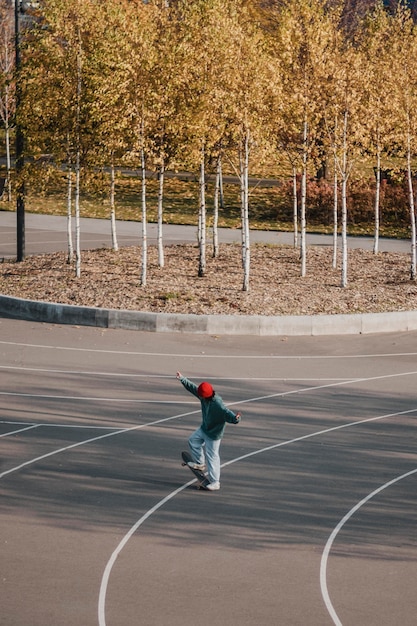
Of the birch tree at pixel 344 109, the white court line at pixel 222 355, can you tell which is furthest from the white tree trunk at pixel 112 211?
the white court line at pixel 222 355

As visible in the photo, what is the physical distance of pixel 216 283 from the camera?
1022 inches

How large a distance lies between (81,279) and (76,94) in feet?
14.7

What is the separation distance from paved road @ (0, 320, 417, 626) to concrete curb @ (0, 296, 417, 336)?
1.22 meters

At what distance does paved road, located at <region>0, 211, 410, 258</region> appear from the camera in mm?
34469

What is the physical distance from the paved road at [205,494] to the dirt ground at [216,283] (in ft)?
9.33

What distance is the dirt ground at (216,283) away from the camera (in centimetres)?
2380

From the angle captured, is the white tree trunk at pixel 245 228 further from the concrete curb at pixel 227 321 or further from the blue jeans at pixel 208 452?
the blue jeans at pixel 208 452

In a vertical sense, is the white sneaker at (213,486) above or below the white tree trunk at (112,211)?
below

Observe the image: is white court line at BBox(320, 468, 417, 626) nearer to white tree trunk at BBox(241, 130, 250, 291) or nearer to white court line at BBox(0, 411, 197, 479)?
white court line at BBox(0, 411, 197, 479)

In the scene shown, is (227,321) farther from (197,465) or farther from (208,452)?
(208,452)

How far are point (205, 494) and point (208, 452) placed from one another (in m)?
0.51

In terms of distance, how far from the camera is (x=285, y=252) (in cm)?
3181

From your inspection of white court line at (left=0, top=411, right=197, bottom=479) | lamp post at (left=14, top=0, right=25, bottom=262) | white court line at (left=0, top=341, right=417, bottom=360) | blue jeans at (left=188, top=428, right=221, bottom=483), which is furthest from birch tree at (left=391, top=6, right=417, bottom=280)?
blue jeans at (left=188, top=428, right=221, bottom=483)

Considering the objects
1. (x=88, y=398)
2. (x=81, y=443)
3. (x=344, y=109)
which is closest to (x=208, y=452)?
(x=81, y=443)
